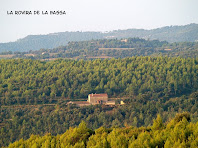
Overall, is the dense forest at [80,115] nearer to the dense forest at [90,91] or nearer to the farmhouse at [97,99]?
the dense forest at [90,91]

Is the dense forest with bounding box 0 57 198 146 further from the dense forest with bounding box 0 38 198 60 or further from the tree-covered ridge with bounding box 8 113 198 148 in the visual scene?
the dense forest with bounding box 0 38 198 60

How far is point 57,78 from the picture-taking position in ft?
217

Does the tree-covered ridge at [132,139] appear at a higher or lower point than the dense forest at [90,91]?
higher

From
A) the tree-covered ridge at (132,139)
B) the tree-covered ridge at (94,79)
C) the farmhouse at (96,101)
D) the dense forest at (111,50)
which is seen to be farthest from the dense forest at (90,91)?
the dense forest at (111,50)

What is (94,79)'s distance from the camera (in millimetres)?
65875

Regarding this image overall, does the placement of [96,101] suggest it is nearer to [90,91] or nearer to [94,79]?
[90,91]

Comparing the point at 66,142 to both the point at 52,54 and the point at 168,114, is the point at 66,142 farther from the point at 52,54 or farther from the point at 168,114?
the point at 52,54

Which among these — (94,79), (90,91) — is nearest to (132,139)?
(90,91)

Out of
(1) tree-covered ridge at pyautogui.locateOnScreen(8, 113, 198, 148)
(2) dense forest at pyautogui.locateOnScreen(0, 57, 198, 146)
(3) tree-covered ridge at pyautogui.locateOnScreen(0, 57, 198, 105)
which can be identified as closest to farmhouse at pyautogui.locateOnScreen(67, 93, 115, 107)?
(2) dense forest at pyautogui.locateOnScreen(0, 57, 198, 146)

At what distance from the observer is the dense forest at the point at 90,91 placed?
48031 millimetres

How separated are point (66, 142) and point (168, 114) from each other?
2331cm

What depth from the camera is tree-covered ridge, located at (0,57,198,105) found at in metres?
60.3

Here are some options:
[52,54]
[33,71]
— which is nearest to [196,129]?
[33,71]

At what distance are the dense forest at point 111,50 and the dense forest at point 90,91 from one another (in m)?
35.6
